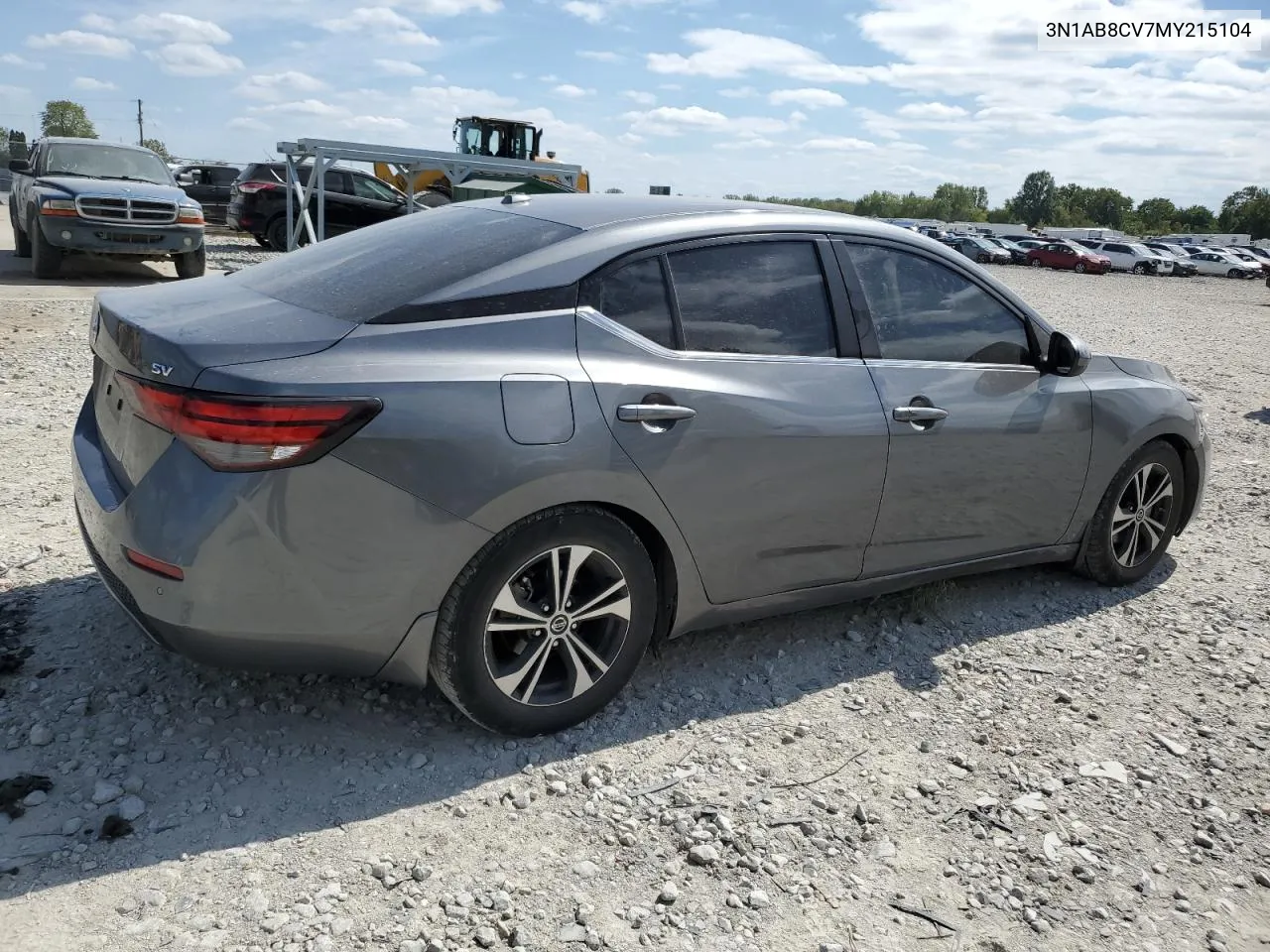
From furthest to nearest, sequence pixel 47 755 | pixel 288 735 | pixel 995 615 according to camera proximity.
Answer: pixel 995 615 → pixel 288 735 → pixel 47 755

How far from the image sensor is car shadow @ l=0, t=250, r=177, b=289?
14.1 meters

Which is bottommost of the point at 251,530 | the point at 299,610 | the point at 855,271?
the point at 299,610

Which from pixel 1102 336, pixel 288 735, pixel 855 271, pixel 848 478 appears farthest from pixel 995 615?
pixel 1102 336

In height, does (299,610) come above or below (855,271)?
below

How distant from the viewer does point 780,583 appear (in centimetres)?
371

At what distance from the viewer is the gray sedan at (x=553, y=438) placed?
278 centimetres

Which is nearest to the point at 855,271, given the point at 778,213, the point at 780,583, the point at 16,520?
the point at 778,213

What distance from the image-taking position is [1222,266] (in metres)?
50.5

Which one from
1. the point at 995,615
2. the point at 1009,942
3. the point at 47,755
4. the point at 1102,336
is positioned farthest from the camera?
the point at 1102,336

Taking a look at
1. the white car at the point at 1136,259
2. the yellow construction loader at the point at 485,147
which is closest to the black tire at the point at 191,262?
the yellow construction loader at the point at 485,147

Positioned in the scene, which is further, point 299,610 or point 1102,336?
point 1102,336

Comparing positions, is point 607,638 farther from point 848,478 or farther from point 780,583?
point 848,478

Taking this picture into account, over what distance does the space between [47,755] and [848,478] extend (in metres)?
2.63

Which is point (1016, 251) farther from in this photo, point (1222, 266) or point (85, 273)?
point (85, 273)
